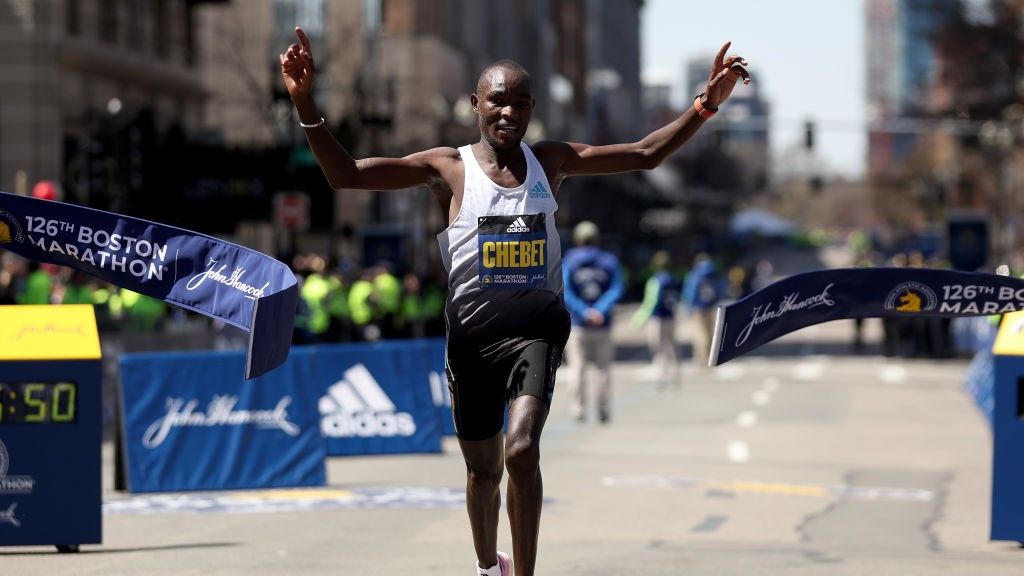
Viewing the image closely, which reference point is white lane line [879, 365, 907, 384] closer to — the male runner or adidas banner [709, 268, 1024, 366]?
adidas banner [709, 268, 1024, 366]

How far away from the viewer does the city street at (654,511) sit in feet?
30.5

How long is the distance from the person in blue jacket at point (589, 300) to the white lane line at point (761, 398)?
16.2ft

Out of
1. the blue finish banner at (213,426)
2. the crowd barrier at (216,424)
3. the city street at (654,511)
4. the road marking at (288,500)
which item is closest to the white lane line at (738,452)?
the city street at (654,511)

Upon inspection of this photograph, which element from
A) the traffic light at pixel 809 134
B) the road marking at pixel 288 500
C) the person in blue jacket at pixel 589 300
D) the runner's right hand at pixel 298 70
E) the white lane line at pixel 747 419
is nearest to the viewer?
the runner's right hand at pixel 298 70

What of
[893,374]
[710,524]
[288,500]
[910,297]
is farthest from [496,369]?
[893,374]

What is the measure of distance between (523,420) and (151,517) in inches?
215

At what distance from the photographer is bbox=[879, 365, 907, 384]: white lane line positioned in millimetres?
30484

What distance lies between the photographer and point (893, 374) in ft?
107

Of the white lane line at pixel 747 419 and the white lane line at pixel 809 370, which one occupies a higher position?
the white lane line at pixel 747 419

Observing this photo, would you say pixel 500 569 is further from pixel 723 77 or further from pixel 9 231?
pixel 9 231

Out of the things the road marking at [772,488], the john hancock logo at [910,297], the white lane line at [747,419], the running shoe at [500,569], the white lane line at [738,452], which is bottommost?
the white lane line at [747,419]

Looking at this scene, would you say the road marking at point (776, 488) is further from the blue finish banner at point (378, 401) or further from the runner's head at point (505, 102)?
the runner's head at point (505, 102)

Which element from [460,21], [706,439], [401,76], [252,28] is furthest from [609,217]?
[706,439]

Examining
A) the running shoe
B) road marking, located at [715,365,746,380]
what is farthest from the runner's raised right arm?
road marking, located at [715,365,746,380]
